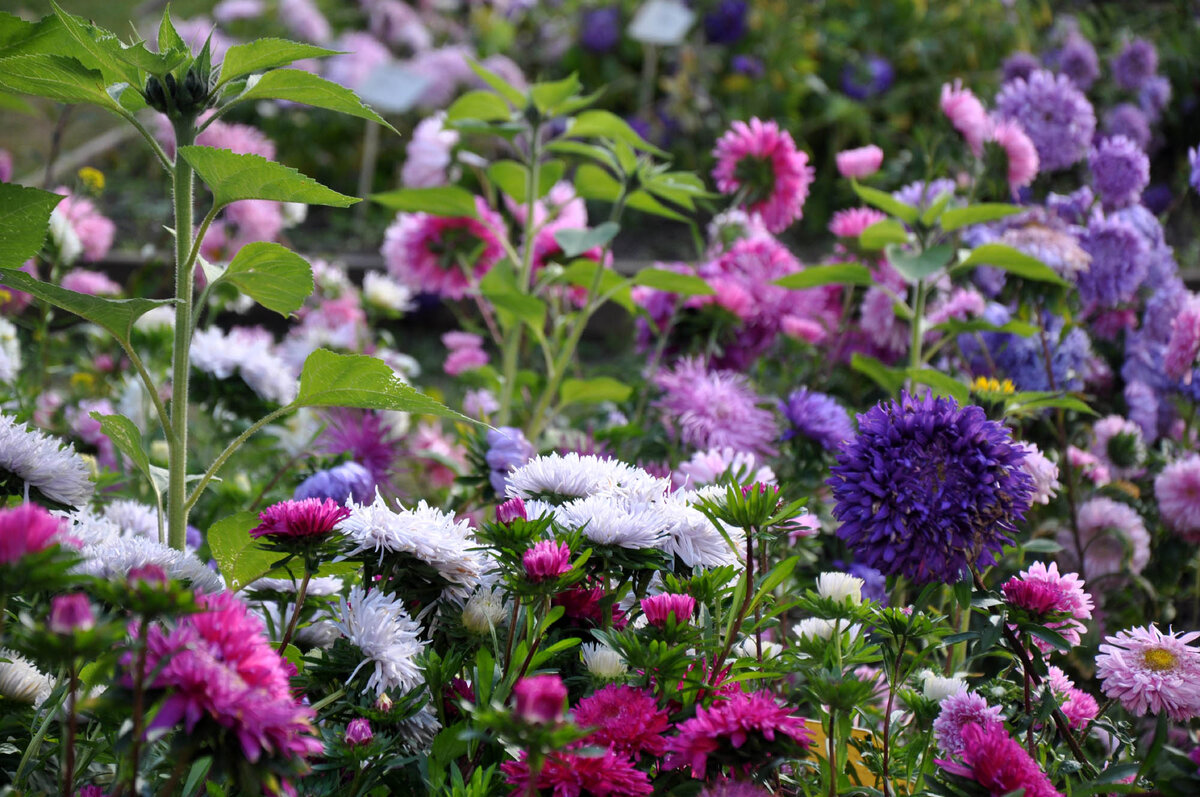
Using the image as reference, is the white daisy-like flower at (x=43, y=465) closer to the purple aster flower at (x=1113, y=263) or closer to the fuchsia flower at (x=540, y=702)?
the fuchsia flower at (x=540, y=702)

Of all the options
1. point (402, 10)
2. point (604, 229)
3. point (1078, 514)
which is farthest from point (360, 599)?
point (402, 10)

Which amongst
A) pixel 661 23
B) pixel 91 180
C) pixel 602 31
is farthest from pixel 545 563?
pixel 602 31

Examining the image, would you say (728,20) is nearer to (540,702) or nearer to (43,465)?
(43,465)

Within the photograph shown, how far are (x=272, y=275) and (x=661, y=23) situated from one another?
86.4 inches

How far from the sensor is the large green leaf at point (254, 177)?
70 centimetres

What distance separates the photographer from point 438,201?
141 centimetres

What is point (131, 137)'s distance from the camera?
4633mm

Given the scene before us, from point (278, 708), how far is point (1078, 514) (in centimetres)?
127

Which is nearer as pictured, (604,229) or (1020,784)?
(1020,784)

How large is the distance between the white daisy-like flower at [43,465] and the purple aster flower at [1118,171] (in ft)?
5.30

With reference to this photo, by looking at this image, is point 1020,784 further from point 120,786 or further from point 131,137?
point 131,137

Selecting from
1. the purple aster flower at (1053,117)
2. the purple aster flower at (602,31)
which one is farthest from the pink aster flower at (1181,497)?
the purple aster flower at (602,31)

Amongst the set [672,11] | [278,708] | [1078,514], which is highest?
[672,11]

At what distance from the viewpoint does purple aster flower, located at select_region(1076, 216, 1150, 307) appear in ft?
5.02
